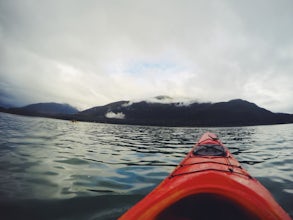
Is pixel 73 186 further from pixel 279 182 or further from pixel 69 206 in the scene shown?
pixel 279 182

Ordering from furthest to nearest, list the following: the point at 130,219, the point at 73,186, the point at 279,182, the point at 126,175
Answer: the point at 126,175, the point at 279,182, the point at 73,186, the point at 130,219

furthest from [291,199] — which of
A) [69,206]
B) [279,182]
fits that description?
[69,206]

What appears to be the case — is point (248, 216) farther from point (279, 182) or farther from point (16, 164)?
point (16, 164)

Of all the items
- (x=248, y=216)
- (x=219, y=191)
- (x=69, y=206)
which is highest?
(x=219, y=191)

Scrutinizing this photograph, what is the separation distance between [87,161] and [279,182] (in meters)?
7.82

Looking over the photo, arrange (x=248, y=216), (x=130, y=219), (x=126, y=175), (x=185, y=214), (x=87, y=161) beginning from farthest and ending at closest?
(x=87, y=161)
(x=126, y=175)
(x=185, y=214)
(x=248, y=216)
(x=130, y=219)

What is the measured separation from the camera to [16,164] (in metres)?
8.09

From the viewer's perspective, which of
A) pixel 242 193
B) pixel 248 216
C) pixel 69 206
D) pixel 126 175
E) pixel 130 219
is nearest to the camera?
pixel 130 219

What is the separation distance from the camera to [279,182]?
708cm

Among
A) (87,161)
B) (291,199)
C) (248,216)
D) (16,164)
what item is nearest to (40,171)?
(16,164)

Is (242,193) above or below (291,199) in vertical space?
above

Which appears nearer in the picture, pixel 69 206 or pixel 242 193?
pixel 242 193

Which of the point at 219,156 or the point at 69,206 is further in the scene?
the point at 219,156

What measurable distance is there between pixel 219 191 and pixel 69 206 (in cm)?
342
